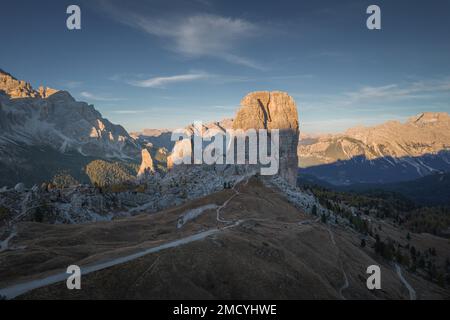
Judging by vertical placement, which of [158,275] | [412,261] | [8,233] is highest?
[158,275]

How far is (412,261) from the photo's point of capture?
166500 millimetres

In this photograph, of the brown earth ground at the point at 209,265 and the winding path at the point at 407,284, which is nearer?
the brown earth ground at the point at 209,265

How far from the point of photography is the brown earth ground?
53281mm

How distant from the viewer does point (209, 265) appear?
206 feet

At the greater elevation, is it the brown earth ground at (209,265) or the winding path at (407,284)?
the brown earth ground at (209,265)

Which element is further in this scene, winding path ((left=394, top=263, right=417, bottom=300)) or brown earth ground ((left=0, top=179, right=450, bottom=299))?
winding path ((left=394, top=263, right=417, bottom=300))

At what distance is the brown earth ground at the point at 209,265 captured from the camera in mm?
53281

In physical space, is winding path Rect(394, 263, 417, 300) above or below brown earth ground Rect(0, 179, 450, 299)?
below

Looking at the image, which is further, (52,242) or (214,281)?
(52,242)

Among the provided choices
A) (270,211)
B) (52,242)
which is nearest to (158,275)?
(52,242)

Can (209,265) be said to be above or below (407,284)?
above

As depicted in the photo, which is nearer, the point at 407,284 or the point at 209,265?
the point at 209,265
